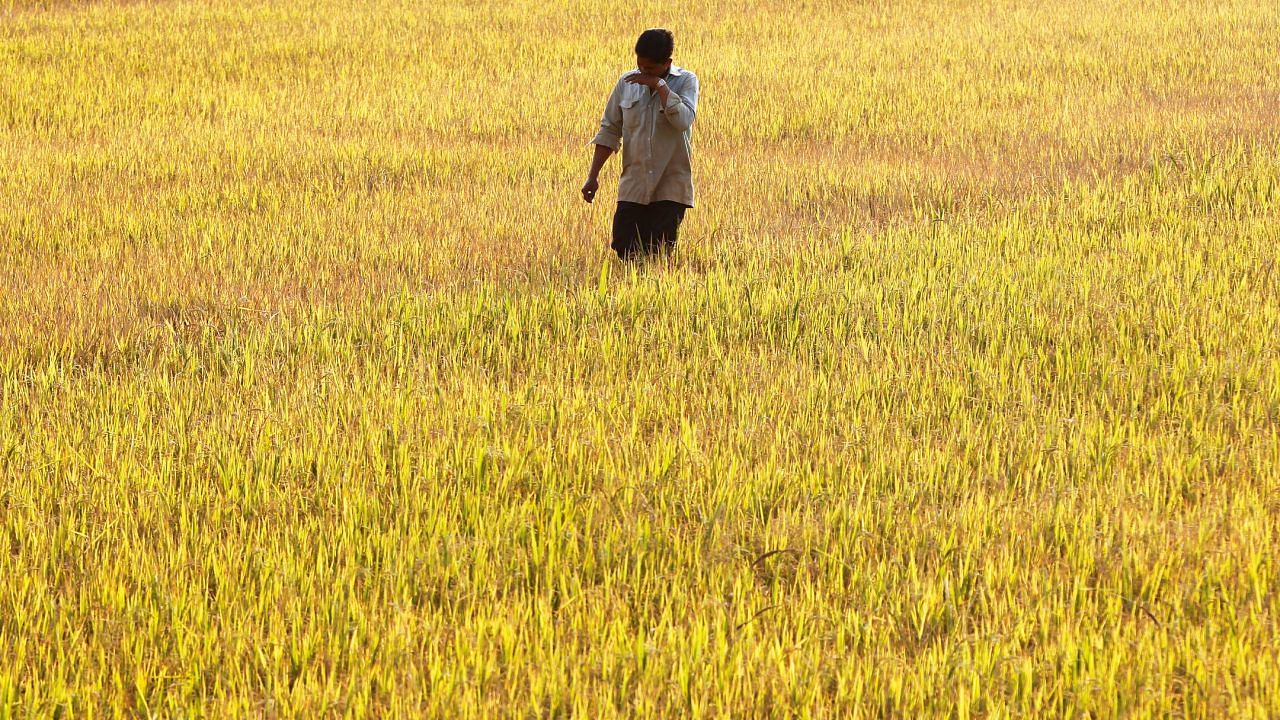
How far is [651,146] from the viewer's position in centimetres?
570

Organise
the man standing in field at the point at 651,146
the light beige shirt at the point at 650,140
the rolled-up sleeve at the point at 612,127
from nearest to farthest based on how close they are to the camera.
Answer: the man standing in field at the point at 651,146 → the light beige shirt at the point at 650,140 → the rolled-up sleeve at the point at 612,127

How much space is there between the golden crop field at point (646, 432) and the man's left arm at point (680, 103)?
694mm

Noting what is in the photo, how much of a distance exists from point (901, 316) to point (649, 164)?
1.45 metres

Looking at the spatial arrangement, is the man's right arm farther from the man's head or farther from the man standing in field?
the man's head

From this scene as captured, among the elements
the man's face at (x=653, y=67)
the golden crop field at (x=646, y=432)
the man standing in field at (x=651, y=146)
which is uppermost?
Result: the man's face at (x=653, y=67)

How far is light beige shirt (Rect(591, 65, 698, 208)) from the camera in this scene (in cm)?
567

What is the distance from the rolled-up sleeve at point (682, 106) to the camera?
550 centimetres

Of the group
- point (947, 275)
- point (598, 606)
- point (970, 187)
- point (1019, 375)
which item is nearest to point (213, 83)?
point (970, 187)

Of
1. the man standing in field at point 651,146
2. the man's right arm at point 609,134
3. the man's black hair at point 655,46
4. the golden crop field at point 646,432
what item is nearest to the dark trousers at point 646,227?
the man standing in field at point 651,146

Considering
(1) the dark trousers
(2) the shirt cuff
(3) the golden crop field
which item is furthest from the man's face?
(3) the golden crop field

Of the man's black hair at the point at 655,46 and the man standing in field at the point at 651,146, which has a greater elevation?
the man's black hair at the point at 655,46

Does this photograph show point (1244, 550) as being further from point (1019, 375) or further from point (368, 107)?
point (368, 107)

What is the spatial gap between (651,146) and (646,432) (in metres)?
2.19

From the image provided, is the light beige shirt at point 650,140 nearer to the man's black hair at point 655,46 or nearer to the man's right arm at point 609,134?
the man's right arm at point 609,134
